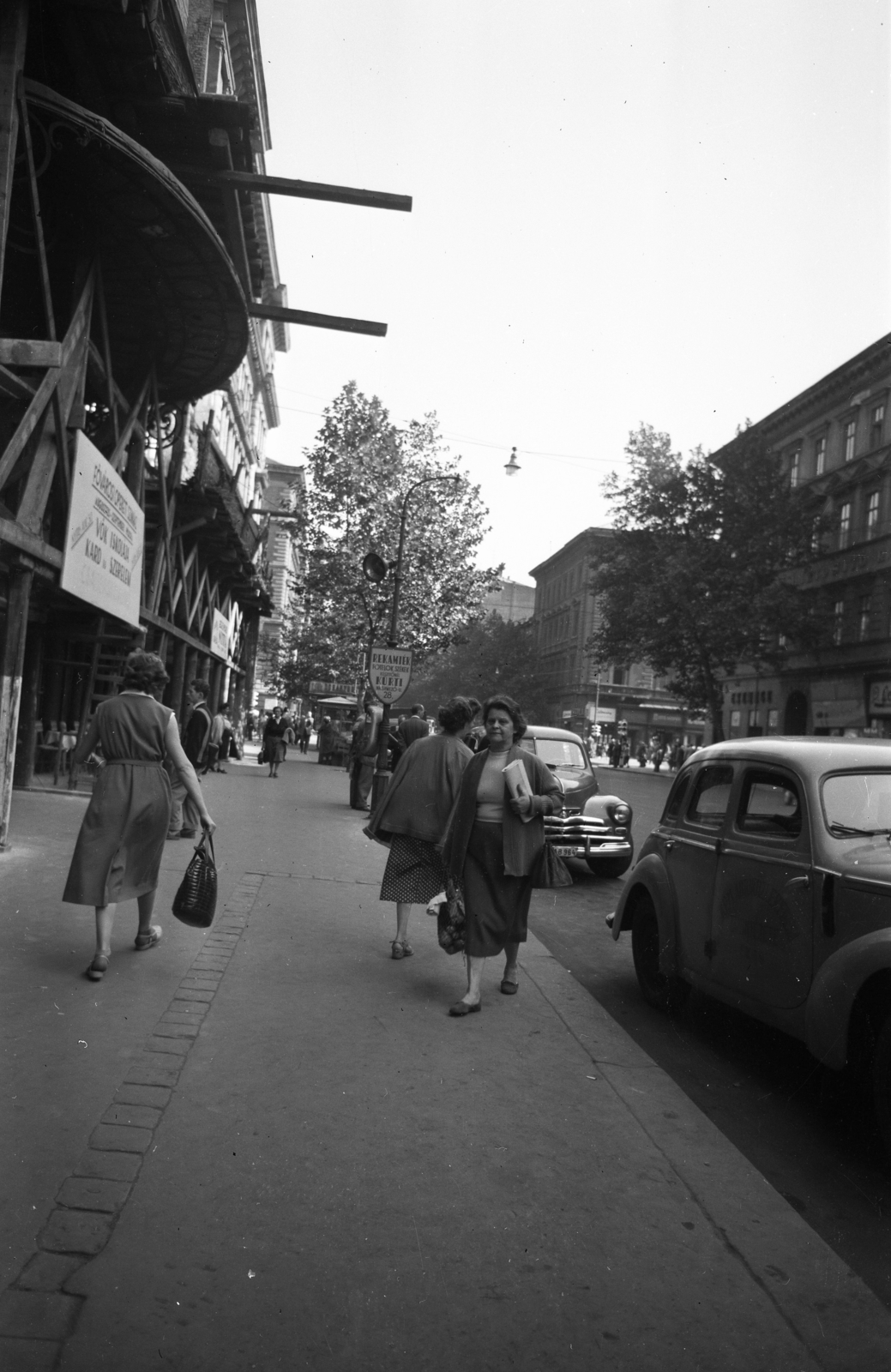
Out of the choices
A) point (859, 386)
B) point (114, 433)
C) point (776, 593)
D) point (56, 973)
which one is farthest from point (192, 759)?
point (859, 386)

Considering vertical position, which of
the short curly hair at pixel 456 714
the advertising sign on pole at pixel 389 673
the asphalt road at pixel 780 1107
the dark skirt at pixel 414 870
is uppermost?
the advertising sign on pole at pixel 389 673

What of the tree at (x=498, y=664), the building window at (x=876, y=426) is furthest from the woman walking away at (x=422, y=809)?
the tree at (x=498, y=664)

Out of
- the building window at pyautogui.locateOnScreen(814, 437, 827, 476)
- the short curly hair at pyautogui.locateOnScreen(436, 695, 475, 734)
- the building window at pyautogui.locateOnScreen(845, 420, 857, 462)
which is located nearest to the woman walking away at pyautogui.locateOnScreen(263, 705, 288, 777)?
the short curly hair at pyautogui.locateOnScreen(436, 695, 475, 734)

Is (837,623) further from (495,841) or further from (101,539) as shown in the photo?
(495,841)

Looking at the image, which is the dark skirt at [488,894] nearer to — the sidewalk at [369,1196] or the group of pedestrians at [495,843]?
the group of pedestrians at [495,843]

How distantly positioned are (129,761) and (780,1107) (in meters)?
3.72

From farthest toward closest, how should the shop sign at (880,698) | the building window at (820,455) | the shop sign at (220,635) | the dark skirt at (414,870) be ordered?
the building window at (820,455) < the shop sign at (880,698) < the shop sign at (220,635) < the dark skirt at (414,870)

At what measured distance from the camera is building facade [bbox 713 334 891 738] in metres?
40.1

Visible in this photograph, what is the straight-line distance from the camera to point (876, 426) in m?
42.3

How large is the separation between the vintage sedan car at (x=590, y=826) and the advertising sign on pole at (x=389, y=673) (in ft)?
11.2

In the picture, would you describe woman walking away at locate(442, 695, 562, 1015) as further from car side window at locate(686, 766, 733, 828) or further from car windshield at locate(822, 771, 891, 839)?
car windshield at locate(822, 771, 891, 839)

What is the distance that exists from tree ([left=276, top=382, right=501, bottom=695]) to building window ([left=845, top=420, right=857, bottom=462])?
13810 mm

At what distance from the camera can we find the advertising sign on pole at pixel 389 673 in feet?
57.7

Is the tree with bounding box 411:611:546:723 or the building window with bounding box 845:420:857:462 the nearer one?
the building window with bounding box 845:420:857:462
